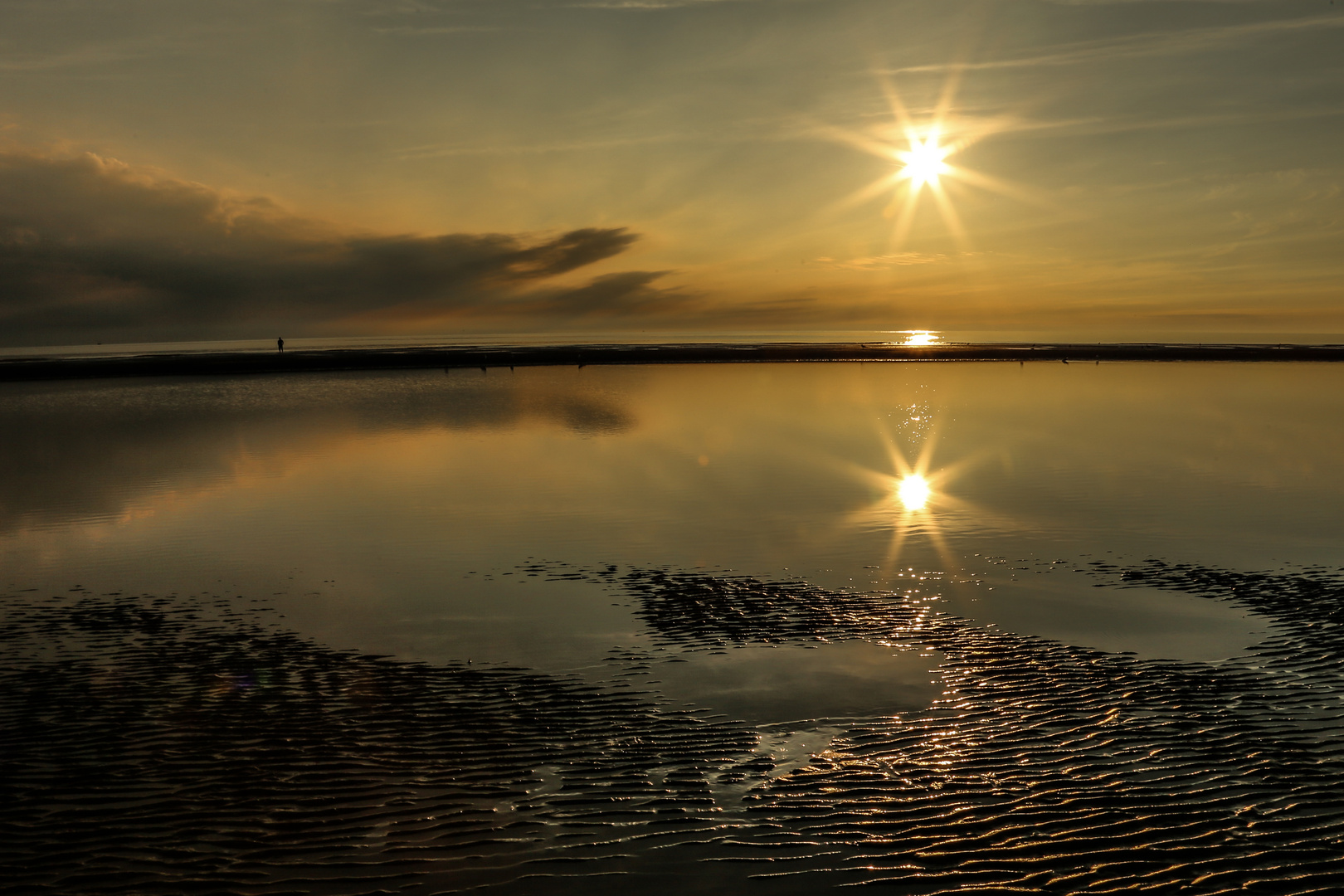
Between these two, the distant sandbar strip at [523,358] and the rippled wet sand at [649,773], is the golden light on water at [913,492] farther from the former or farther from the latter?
the distant sandbar strip at [523,358]

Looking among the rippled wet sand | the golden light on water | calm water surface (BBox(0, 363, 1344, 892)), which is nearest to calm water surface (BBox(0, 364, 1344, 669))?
calm water surface (BBox(0, 363, 1344, 892))

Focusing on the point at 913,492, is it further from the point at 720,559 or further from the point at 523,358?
the point at 523,358

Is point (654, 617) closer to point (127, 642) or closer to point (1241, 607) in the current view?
point (127, 642)

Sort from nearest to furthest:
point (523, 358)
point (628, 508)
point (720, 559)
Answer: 1. point (720, 559)
2. point (628, 508)
3. point (523, 358)

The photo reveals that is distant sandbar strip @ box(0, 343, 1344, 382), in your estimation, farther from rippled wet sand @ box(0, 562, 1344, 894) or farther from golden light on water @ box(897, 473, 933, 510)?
rippled wet sand @ box(0, 562, 1344, 894)

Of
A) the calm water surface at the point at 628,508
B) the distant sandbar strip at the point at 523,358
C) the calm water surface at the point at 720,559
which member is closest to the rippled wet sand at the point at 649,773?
the calm water surface at the point at 720,559

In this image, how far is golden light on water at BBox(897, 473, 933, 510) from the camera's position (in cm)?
2772

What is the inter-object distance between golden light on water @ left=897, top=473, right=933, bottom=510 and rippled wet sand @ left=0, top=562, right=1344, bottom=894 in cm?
1231

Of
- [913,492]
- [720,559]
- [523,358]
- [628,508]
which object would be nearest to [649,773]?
[720,559]

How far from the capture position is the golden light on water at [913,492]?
27719 mm

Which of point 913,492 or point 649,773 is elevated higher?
point 913,492

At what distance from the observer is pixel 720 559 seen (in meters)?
20.9

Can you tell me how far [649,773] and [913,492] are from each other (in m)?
20.9

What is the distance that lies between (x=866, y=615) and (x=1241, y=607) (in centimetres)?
724
